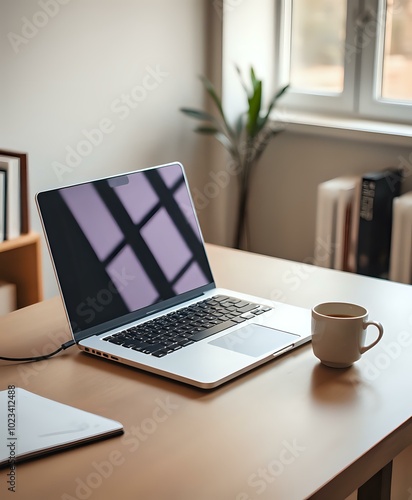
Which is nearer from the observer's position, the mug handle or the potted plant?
the mug handle

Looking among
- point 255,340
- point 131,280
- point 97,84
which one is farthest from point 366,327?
point 97,84

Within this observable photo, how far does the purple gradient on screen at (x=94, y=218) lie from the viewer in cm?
143

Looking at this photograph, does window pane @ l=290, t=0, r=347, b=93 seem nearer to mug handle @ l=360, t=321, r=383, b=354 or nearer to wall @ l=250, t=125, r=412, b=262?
wall @ l=250, t=125, r=412, b=262

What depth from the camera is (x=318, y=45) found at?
3.35 meters

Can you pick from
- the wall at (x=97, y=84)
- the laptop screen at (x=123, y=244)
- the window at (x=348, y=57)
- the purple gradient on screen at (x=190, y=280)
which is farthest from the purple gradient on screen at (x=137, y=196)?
the window at (x=348, y=57)

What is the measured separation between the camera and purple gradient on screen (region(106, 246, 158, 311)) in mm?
1474

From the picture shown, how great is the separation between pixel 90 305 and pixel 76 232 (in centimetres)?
13

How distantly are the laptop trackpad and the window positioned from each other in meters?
1.91

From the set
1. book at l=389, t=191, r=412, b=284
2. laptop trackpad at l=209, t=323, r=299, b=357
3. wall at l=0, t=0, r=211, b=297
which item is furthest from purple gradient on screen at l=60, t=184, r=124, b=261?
book at l=389, t=191, r=412, b=284

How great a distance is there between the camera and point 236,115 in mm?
3389

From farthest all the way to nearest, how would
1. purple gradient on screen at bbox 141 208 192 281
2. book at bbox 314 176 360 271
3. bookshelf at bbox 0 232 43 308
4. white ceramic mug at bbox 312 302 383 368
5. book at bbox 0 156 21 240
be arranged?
book at bbox 314 176 360 271 → bookshelf at bbox 0 232 43 308 → book at bbox 0 156 21 240 → purple gradient on screen at bbox 141 208 192 281 → white ceramic mug at bbox 312 302 383 368

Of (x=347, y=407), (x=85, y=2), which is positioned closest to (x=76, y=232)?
(x=347, y=407)

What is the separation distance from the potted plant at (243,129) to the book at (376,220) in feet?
1.73

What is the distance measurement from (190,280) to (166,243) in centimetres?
9
